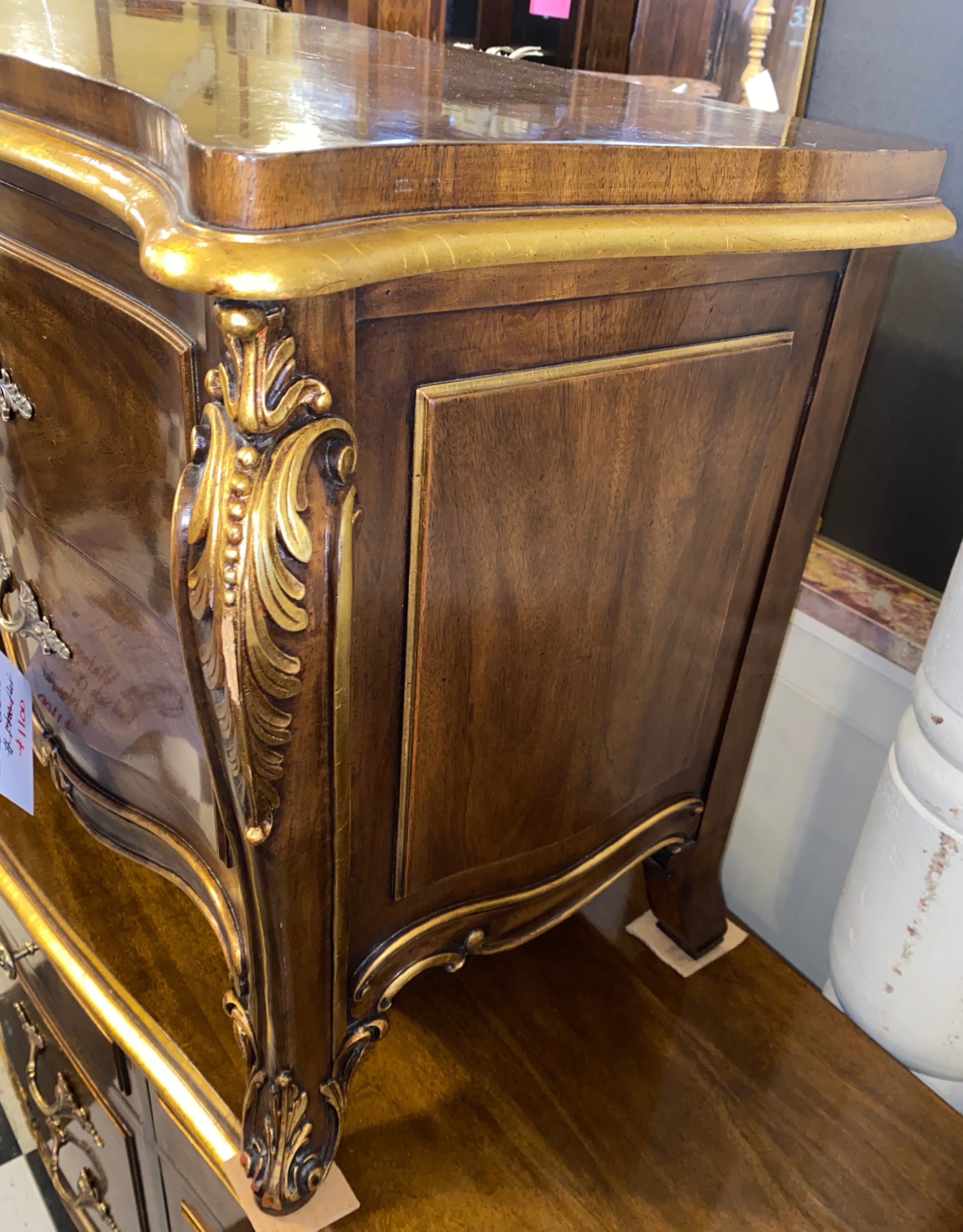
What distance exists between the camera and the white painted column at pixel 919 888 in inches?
26.3

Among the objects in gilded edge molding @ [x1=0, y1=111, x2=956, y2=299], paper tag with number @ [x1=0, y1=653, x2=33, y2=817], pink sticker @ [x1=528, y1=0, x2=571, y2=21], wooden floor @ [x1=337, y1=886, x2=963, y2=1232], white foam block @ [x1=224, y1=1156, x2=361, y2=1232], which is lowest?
wooden floor @ [x1=337, y1=886, x2=963, y2=1232]

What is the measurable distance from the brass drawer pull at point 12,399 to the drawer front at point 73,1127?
0.58m

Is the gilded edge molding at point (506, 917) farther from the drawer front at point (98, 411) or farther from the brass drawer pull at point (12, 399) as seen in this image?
the brass drawer pull at point (12, 399)

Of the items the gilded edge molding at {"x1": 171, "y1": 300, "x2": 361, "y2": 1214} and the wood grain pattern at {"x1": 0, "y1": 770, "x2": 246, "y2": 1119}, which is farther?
the wood grain pattern at {"x1": 0, "y1": 770, "x2": 246, "y2": 1119}

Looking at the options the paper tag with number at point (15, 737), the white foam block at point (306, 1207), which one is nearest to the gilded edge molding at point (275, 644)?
the white foam block at point (306, 1207)

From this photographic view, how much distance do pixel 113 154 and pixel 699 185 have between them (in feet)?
0.78

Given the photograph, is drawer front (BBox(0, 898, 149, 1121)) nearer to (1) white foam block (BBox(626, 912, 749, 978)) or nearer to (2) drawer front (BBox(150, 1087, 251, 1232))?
(2) drawer front (BBox(150, 1087, 251, 1232))

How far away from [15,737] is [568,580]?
1.68 feet

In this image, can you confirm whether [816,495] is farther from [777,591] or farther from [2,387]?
[2,387]

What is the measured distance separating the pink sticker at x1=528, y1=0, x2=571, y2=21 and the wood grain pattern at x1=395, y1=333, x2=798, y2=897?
1.18m

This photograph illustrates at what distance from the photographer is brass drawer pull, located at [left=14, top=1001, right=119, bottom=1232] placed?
34.4 inches

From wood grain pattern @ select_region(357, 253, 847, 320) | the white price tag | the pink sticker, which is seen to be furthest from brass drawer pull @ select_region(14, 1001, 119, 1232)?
the pink sticker

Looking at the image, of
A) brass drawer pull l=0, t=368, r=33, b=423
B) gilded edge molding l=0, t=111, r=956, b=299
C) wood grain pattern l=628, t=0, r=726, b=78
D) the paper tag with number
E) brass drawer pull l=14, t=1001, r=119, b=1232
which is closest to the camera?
gilded edge molding l=0, t=111, r=956, b=299

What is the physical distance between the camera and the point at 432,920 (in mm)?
547
